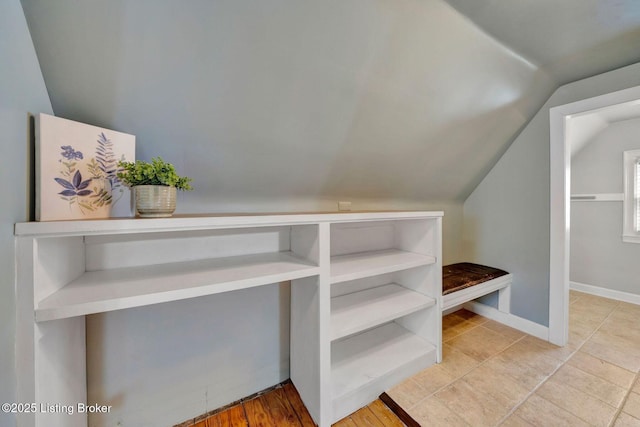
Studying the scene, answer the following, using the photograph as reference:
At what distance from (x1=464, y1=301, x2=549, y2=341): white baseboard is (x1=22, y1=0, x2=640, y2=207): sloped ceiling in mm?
1714

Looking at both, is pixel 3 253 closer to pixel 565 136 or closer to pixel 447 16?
pixel 447 16

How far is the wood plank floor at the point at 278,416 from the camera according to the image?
49.2 inches

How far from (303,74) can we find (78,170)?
37.8 inches

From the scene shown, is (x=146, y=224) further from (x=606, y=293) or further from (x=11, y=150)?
(x=606, y=293)

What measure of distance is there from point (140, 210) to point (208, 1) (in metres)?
0.78

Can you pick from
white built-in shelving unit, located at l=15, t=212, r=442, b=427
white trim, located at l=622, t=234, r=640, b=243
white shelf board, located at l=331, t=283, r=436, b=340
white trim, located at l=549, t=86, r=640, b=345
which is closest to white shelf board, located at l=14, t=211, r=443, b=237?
white built-in shelving unit, located at l=15, t=212, r=442, b=427

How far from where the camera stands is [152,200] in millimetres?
862

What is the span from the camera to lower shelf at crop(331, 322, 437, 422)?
4.30ft

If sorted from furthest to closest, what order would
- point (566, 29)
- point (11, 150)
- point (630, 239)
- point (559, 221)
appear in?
point (630, 239)
point (559, 221)
point (566, 29)
point (11, 150)

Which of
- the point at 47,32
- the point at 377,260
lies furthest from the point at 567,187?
the point at 47,32

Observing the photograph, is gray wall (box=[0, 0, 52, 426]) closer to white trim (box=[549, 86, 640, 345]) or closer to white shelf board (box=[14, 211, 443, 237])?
white shelf board (box=[14, 211, 443, 237])

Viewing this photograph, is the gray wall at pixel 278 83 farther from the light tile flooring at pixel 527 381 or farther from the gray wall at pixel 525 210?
the light tile flooring at pixel 527 381

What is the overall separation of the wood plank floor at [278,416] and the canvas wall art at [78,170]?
120 cm

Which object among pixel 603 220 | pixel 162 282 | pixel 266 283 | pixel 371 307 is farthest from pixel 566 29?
pixel 603 220
